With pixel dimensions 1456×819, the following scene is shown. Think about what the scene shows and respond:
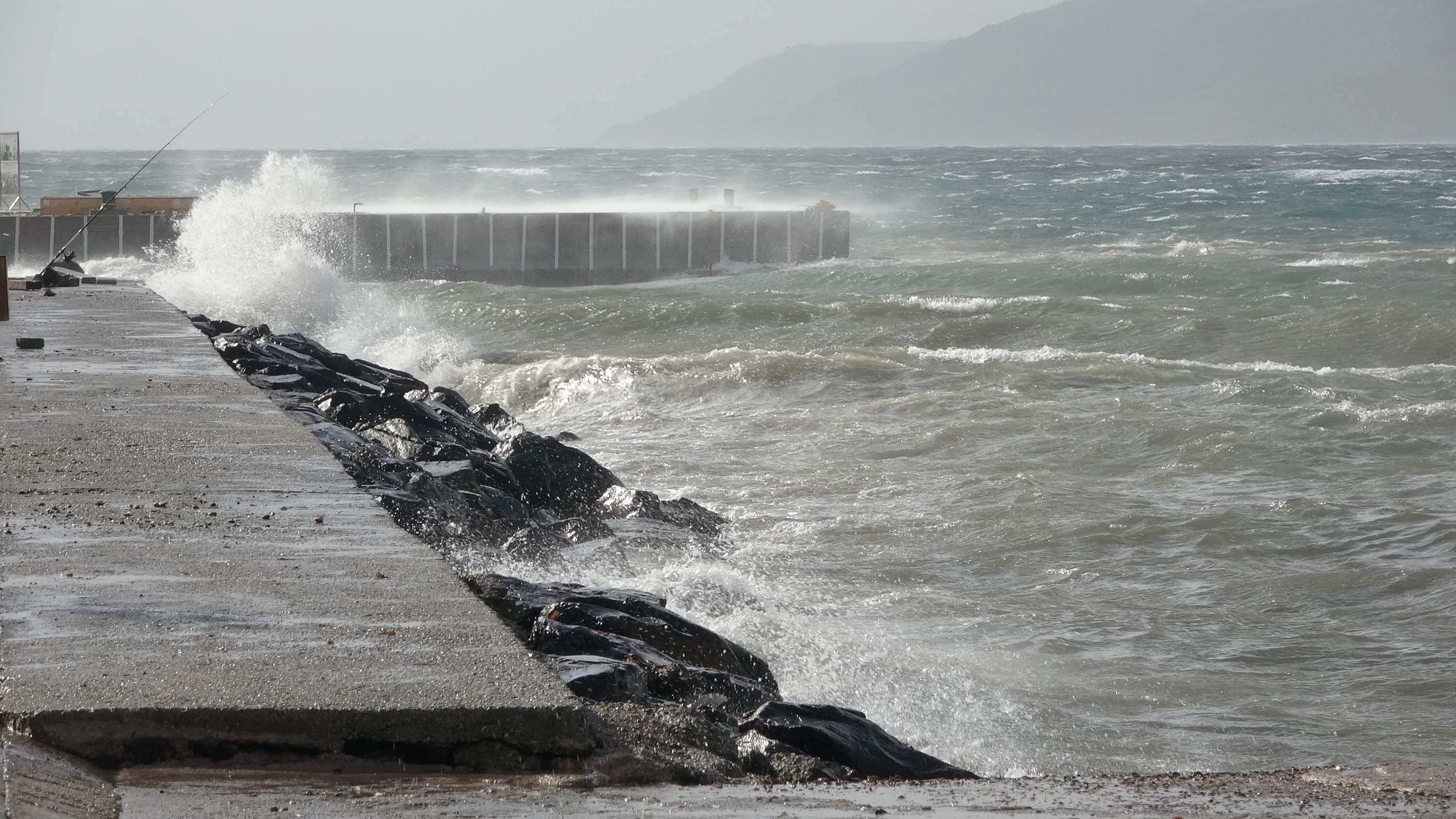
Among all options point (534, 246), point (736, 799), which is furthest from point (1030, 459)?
point (534, 246)

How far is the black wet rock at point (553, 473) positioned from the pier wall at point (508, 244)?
69.2 feet

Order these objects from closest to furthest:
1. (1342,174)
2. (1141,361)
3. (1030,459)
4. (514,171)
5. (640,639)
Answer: (640,639)
(1030,459)
(1141,361)
(1342,174)
(514,171)

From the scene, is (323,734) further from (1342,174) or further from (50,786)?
(1342,174)

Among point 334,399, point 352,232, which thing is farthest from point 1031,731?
point 352,232

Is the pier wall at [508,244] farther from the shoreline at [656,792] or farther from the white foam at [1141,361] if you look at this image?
the shoreline at [656,792]

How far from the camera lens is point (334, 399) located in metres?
8.41

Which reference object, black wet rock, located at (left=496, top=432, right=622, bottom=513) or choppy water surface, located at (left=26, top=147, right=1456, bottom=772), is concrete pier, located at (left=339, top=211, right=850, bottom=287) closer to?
choppy water surface, located at (left=26, top=147, right=1456, bottom=772)

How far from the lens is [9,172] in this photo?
28.5 meters

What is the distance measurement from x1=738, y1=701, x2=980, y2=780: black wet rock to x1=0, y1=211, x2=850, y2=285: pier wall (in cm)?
2558

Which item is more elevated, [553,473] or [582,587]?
[582,587]

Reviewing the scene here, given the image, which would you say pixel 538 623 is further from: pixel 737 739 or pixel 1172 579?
pixel 1172 579

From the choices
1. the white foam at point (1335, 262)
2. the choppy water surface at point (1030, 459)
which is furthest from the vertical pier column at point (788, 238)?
the white foam at point (1335, 262)

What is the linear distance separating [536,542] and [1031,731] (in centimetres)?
220

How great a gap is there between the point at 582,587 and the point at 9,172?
27546 mm
